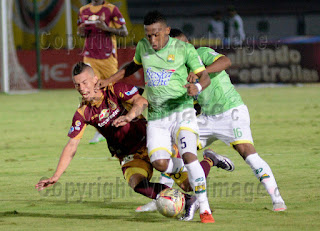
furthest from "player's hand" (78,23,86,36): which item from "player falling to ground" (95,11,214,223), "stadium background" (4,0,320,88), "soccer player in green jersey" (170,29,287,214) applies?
"stadium background" (4,0,320,88)

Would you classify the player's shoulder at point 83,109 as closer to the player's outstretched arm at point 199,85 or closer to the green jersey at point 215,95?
the player's outstretched arm at point 199,85

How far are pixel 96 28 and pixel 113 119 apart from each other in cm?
627

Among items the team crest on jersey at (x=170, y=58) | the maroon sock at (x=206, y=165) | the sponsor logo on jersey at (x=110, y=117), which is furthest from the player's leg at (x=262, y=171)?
the sponsor logo on jersey at (x=110, y=117)

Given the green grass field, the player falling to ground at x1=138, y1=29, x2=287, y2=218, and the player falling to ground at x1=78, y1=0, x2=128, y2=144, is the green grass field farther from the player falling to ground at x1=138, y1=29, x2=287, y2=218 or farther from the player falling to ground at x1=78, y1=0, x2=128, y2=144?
the player falling to ground at x1=78, y1=0, x2=128, y2=144

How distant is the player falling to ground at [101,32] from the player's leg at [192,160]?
6326 millimetres

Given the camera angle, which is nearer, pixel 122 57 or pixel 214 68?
pixel 214 68

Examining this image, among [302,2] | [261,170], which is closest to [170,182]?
[261,170]

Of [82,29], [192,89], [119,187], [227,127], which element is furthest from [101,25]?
[192,89]

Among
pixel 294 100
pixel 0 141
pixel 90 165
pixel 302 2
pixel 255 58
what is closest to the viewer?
pixel 90 165

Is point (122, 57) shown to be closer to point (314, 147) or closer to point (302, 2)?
point (314, 147)

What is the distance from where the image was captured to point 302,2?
4278 centimetres

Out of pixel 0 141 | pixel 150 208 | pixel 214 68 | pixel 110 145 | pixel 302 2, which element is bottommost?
pixel 302 2

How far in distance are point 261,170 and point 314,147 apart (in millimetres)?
4416

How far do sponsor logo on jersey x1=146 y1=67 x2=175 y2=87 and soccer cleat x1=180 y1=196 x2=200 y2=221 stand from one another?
1.07m
